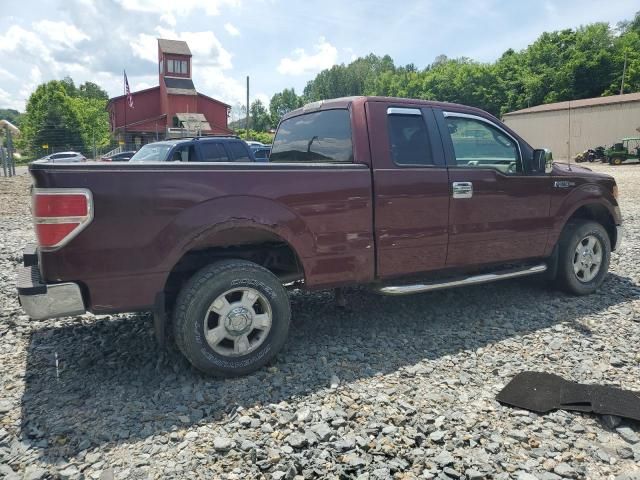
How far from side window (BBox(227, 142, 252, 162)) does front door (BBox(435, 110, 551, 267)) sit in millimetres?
6586

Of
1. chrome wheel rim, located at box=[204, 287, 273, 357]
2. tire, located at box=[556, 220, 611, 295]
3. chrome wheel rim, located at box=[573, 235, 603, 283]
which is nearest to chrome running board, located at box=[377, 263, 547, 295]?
tire, located at box=[556, 220, 611, 295]

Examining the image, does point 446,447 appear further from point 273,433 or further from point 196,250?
point 196,250

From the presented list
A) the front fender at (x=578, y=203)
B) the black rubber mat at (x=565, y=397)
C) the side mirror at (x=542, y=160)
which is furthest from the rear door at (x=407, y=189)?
the front fender at (x=578, y=203)

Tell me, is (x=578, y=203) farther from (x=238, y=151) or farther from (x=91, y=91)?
(x=91, y=91)

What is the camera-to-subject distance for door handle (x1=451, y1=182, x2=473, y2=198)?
4.47m

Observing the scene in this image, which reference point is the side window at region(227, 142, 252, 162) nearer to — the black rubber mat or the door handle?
the door handle

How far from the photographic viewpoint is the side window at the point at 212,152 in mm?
10148

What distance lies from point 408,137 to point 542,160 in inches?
61.4

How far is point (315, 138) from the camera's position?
4656mm

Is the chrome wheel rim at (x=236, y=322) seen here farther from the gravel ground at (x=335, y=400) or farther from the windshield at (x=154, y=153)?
the windshield at (x=154, y=153)

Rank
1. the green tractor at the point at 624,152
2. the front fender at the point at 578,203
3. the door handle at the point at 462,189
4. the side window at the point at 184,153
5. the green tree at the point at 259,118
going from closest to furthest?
the door handle at the point at 462,189
the front fender at the point at 578,203
the side window at the point at 184,153
the green tractor at the point at 624,152
the green tree at the point at 259,118

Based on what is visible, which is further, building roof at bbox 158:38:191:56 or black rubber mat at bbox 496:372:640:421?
building roof at bbox 158:38:191:56

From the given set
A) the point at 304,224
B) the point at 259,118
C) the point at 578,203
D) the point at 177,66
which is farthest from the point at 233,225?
the point at 259,118

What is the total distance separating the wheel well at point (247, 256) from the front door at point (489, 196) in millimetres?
1516
